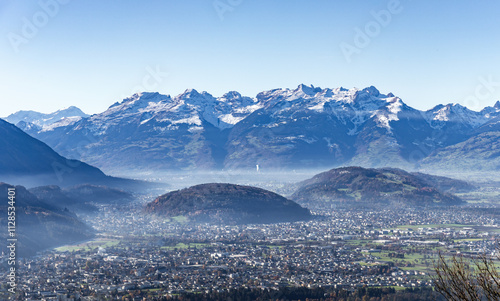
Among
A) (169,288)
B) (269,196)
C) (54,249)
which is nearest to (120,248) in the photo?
(54,249)

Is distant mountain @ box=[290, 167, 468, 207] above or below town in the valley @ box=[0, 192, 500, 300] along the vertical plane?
above

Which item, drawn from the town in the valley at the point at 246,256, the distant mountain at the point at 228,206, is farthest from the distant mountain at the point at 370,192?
the town in the valley at the point at 246,256

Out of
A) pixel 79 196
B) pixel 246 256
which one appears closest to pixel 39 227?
pixel 246 256

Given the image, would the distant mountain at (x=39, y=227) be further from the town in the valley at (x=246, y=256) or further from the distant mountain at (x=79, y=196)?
the distant mountain at (x=79, y=196)

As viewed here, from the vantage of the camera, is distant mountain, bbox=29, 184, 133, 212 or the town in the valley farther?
distant mountain, bbox=29, 184, 133, 212

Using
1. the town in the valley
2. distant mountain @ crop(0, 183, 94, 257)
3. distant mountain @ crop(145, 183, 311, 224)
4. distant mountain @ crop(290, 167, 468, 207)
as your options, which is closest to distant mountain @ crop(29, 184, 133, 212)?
the town in the valley

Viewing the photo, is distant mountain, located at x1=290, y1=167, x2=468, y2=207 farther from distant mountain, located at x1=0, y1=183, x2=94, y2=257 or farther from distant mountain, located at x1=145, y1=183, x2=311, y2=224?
distant mountain, located at x1=0, y1=183, x2=94, y2=257
